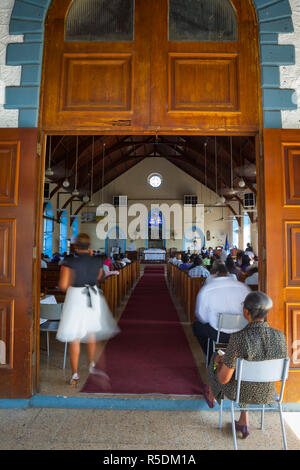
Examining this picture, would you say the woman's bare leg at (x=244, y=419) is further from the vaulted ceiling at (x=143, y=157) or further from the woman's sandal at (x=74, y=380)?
the vaulted ceiling at (x=143, y=157)

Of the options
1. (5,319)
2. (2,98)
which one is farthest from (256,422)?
(2,98)

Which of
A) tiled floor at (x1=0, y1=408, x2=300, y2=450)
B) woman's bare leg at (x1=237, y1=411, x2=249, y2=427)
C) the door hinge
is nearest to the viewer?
tiled floor at (x1=0, y1=408, x2=300, y2=450)

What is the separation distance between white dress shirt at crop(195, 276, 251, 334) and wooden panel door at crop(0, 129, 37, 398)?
1530mm

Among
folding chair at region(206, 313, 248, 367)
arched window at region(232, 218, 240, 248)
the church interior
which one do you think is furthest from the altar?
folding chair at region(206, 313, 248, 367)

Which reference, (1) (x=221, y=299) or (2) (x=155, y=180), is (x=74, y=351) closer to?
(1) (x=221, y=299)

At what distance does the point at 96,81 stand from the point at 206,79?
0.89 m

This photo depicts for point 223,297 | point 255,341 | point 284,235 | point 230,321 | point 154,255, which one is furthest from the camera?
point 154,255

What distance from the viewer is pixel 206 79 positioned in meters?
2.52

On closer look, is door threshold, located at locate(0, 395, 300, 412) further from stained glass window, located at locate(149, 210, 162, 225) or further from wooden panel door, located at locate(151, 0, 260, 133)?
stained glass window, located at locate(149, 210, 162, 225)

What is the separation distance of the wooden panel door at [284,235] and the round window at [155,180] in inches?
636

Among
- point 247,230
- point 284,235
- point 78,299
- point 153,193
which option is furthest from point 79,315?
point 153,193

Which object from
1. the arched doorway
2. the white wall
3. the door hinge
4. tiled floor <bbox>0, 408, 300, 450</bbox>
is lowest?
tiled floor <bbox>0, 408, 300, 450</bbox>

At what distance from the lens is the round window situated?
1838 centimetres

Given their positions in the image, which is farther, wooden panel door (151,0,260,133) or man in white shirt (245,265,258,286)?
man in white shirt (245,265,258,286)
